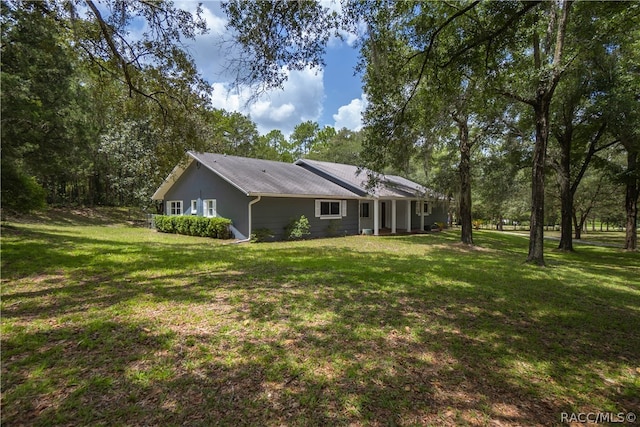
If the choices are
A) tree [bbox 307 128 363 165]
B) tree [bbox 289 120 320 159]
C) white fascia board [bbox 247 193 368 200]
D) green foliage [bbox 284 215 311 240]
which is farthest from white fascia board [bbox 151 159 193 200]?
tree [bbox 289 120 320 159]

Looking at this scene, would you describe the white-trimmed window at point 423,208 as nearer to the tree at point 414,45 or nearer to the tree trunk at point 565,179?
the tree trunk at point 565,179

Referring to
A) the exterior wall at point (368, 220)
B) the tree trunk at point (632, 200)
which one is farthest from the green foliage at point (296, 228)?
the tree trunk at point (632, 200)

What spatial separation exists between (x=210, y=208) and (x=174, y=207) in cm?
395

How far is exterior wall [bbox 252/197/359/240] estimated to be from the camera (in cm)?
1418

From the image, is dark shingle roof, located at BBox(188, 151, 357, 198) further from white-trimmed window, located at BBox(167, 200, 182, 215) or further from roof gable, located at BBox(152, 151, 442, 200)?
white-trimmed window, located at BBox(167, 200, 182, 215)

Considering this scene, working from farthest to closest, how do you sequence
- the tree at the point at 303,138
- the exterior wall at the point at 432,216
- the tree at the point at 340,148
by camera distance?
1. the tree at the point at 303,138
2. the tree at the point at 340,148
3. the exterior wall at the point at 432,216

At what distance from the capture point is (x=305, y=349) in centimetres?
356

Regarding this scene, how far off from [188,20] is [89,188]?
3408 centimetres

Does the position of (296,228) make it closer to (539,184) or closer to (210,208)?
(210,208)

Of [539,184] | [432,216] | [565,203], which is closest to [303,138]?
[432,216]

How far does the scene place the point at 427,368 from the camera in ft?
10.7

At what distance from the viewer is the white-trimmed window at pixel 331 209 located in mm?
16602

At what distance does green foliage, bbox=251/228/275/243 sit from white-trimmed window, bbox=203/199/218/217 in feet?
10.1

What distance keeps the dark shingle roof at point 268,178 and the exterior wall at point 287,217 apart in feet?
1.92
